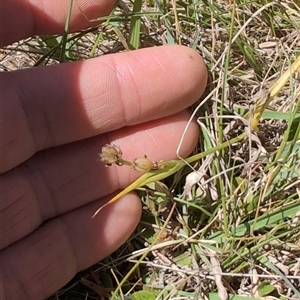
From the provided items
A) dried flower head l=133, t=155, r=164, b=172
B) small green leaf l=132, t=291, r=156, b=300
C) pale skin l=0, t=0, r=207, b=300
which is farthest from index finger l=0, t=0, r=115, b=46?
small green leaf l=132, t=291, r=156, b=300

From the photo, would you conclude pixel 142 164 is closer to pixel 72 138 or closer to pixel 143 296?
pixel 72 138

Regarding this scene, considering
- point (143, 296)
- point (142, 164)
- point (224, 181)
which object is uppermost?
point (142, 164)

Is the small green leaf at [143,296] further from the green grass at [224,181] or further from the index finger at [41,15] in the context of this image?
the index finger at [41,15]

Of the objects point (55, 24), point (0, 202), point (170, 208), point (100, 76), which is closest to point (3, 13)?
point (55, 24)

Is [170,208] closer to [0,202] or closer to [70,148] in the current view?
[70,148]

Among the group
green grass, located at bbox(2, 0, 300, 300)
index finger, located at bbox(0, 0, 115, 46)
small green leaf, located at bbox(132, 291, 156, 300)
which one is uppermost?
index finger, located at bbox(0, 0, 115, 46)

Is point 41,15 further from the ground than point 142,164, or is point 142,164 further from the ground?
point 41,15

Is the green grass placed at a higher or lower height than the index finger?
lower

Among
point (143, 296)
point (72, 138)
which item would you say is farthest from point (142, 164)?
point (143, 296)

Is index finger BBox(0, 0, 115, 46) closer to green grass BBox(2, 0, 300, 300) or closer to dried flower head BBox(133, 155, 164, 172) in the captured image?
green grass BBox(2, 0, 300, 300)
